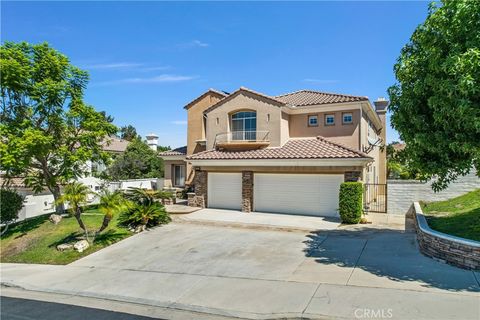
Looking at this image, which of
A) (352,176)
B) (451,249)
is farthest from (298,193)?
(451,249)

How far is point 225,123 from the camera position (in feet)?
75.0

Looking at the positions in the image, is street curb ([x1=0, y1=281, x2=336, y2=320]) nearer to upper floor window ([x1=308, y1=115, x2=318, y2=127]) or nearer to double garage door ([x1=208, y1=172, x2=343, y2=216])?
double garage door ([x1=208, y1=172, x2=343, y2=216])

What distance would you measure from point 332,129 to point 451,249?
13.4m

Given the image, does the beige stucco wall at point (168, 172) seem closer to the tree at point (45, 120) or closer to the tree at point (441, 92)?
the tree at point (45, 120)

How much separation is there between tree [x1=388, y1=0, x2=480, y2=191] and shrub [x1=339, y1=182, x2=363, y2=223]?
17.8ft


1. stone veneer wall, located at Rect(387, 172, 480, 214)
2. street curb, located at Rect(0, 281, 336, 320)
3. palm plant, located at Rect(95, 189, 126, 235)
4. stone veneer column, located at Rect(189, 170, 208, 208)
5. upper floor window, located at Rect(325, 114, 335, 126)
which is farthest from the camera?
upper floor window, located at Rect(325, 114, 335, 126)

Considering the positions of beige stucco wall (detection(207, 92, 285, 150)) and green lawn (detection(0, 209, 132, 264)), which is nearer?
green lawn (detection(0, 209, 132, 264))

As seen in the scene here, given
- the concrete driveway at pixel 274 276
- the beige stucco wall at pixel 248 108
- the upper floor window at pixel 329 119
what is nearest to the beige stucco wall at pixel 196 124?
the beige stucco wall at pixel 248 108

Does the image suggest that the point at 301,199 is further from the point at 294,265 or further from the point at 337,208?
the point at 294,265

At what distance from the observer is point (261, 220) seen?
17359mm

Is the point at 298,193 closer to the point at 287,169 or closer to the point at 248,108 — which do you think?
the point at 287,169

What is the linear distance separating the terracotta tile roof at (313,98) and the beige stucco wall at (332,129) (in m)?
0.73

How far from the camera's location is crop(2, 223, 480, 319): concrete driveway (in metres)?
7.07

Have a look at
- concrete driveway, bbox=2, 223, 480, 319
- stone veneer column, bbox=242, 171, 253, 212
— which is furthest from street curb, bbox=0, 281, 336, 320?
stone veneer column, bbox=242, 171, 253, 212
